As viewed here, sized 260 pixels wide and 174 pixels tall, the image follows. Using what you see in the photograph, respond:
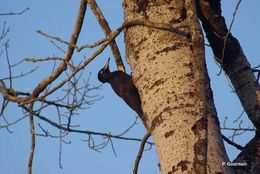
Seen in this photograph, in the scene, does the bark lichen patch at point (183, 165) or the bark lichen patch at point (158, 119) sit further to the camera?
the bark lichen patch at point (158, 119)

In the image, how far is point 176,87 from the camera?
2.08 meters

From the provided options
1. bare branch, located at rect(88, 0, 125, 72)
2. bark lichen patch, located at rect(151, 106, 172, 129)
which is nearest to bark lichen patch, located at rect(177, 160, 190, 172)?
bark lichen patch, located at rect(151, 106, 172, 129)

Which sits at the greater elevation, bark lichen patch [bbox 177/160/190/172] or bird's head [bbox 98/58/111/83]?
bird's head [bbox 98/58/111/83]

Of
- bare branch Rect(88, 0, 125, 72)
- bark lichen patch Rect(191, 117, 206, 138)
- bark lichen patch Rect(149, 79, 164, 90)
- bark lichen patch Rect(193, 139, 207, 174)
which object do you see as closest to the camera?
bark lichen patch Rect(193, 139, 207, 174)

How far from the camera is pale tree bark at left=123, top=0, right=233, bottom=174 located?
6.21 ft

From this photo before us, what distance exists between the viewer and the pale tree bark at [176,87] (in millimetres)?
1892

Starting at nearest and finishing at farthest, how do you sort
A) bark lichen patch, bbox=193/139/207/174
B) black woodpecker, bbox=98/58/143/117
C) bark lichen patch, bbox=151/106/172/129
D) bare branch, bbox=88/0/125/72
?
1. bark lichen patch, bbox=193/139/207/174
2. bark lichen patch, bbox=151/106/172/129
3. bare branch, bbox=88/0/125/72
4. black woodpecker, bbox=98/58/143/117

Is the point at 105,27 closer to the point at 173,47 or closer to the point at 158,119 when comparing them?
the point at 173,47

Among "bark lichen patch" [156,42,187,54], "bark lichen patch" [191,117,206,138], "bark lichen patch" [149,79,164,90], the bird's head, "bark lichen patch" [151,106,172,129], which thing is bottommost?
"bark lichen patch" [191,117,206,138]

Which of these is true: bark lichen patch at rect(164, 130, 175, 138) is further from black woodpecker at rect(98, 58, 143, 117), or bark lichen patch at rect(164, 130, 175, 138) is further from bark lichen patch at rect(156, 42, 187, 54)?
black woodpecker at rect(98, 58, 143, 117)

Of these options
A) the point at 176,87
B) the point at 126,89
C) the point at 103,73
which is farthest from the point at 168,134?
the point at 103,73

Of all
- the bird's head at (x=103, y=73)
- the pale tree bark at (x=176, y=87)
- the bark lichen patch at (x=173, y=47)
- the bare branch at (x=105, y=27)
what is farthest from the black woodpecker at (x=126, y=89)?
the bark lichen patch at (x=173, y=47)

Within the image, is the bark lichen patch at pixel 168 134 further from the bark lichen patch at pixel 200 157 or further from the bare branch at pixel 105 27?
the bare branch at pixel 105 27

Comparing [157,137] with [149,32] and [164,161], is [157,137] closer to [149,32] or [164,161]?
[164,161]
